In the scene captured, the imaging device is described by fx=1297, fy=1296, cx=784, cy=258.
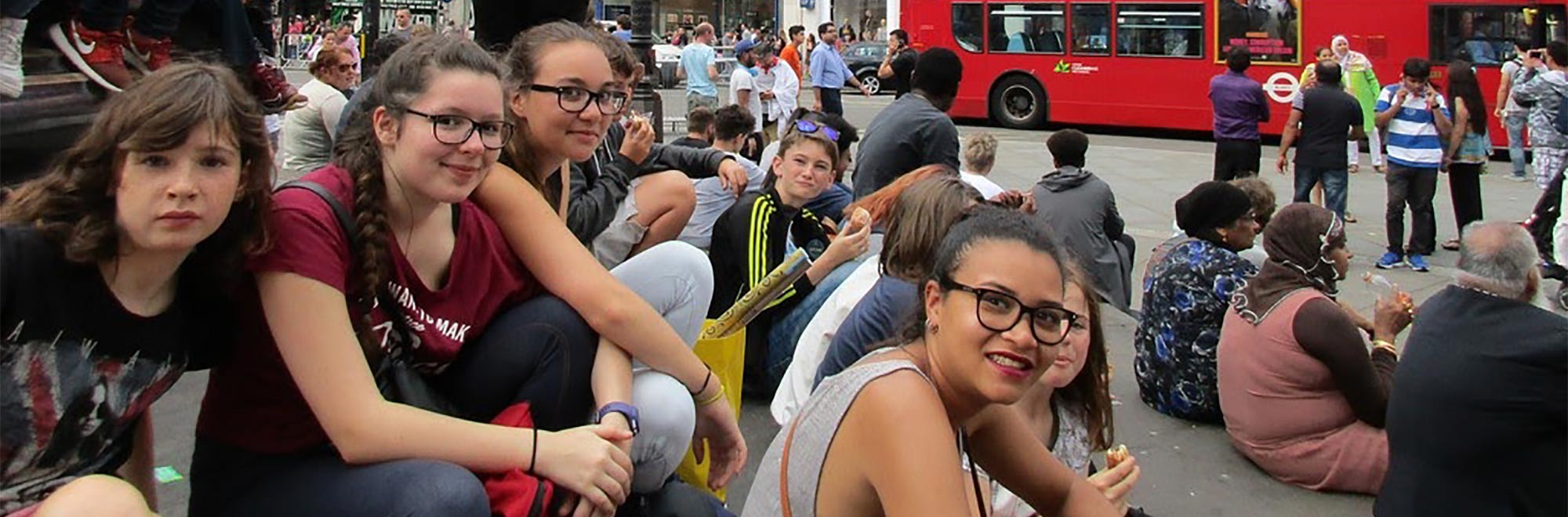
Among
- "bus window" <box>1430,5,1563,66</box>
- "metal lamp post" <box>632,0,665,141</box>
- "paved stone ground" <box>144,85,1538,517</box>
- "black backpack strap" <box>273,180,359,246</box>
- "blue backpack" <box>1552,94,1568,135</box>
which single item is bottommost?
"paved stone ground" <box>144,85,1538,517</box>

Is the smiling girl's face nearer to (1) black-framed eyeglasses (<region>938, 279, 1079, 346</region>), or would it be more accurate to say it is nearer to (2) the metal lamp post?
(1) black-framed eyeglasses (<region>938, 279, 1079, 346</region>)

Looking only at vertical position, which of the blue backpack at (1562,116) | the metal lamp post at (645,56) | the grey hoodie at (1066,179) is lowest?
the grey hoodie at (1066,179)

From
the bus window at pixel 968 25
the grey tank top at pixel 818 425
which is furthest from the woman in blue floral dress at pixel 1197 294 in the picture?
the bus window at pixel 968 25

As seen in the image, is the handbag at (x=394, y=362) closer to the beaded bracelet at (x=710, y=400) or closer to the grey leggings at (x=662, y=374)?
the grey leggings at (x=662, y=374)

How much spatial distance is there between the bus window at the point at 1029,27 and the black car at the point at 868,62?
7812 millimetres

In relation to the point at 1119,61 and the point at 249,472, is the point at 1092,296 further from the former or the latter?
the point at 1119,61

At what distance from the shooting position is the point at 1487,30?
1609cm

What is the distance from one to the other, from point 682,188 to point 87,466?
8.29 feet

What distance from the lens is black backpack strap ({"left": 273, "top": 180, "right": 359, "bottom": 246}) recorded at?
7.29 ft

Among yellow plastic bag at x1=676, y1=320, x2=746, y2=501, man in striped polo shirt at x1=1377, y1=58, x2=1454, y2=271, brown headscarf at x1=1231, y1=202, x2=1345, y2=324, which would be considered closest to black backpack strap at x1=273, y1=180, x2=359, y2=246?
yellow plastic bag at x1=676, y1=320, x2=746, y2=501

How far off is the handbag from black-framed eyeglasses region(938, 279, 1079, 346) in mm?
995

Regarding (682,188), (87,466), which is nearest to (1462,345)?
(682,188)

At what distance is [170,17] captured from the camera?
11.5 ft

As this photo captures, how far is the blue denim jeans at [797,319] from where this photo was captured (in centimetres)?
525
